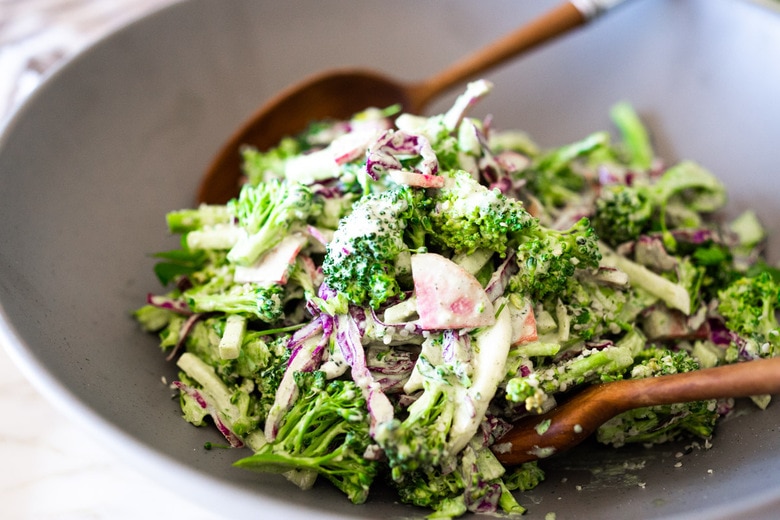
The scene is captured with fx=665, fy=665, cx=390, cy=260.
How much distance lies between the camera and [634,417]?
6.79ft

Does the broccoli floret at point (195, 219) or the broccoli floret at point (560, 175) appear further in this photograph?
the broccoli floret at point (560, 175)

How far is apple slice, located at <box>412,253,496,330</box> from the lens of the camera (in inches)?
73.5

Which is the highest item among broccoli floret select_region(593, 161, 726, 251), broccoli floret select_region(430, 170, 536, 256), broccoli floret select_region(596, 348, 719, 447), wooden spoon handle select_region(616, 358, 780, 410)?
broccoli floret select_region(430, 170, 536, 256)

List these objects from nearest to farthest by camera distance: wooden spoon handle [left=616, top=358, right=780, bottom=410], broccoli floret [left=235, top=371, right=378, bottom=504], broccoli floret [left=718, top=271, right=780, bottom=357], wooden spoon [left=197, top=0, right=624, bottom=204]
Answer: wooden spoon handle [left=616, top=358, right=780, bottom=410]
broccoli floret [left=235, top=371, right=378, bottom=504]
broccoli floret [left=718, top=271, right=780, bottom=357]
wooden spoon [left=197, top=0, right=624, bottom=204]

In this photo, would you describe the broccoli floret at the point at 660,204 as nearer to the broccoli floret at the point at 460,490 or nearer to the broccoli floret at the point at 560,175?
the broccoli floret at the point at 560,175

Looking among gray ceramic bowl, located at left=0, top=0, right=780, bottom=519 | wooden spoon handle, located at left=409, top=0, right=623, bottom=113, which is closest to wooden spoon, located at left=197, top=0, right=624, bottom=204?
wooden spoon handle, located at left=409, top=0, right=623, bottom=113

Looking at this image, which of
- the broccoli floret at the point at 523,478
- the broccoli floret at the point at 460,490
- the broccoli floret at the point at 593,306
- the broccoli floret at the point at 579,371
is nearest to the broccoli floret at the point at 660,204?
the broccoli floret at the point at 593,306

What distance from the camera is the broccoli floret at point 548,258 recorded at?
1962 mm

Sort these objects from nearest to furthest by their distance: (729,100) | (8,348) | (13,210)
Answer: (8,348), (13,210), (729,100)

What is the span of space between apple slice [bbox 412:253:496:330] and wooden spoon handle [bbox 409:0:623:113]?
135cm

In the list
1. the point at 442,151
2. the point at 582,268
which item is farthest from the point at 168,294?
the point at 582,268

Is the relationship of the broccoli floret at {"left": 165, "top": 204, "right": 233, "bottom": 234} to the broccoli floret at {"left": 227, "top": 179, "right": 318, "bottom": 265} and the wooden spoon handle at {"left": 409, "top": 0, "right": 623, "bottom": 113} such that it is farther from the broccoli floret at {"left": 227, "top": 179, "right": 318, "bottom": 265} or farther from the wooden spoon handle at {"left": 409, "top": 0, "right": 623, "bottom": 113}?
the wooden spoon handle at {"left": 409, "top": 0, "right": 623, "bottom": 113}

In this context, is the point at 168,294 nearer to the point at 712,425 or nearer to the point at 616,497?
the point at 616,497

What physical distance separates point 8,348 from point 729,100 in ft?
9.64
